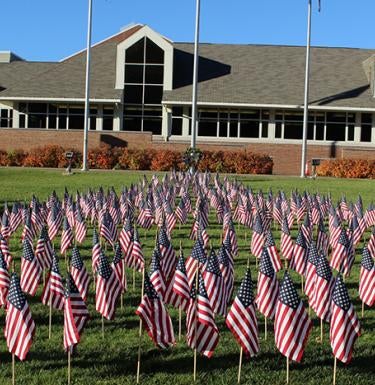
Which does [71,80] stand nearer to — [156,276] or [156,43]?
[156,43]

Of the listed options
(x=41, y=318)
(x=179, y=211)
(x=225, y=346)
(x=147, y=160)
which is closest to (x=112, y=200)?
(x=179, y=211)

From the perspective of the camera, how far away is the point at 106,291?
866 cm

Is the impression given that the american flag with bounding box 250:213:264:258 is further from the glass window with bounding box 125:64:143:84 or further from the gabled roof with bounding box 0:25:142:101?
the glass window with bounding box 125:64:143:84

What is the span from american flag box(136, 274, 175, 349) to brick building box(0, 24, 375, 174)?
34820 mm

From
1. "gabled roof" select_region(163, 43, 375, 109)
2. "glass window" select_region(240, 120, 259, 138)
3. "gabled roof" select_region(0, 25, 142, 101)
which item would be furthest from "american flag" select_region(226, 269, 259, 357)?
"glass window" select_region(240, 120, 259, 138)

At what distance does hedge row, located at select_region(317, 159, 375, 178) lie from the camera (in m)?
38.4

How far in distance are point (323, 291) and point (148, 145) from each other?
112ft

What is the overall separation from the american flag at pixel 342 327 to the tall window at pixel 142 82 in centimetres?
3885

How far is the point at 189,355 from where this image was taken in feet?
25.9

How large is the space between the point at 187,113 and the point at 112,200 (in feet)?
91.0

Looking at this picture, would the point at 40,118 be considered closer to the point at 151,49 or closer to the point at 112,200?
the point at 151,49

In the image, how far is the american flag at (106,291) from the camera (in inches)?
339

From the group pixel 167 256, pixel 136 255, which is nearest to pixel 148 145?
pixel 136 255

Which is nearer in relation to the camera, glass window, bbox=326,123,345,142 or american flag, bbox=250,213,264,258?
american flag, bbox=250,213,264,258
